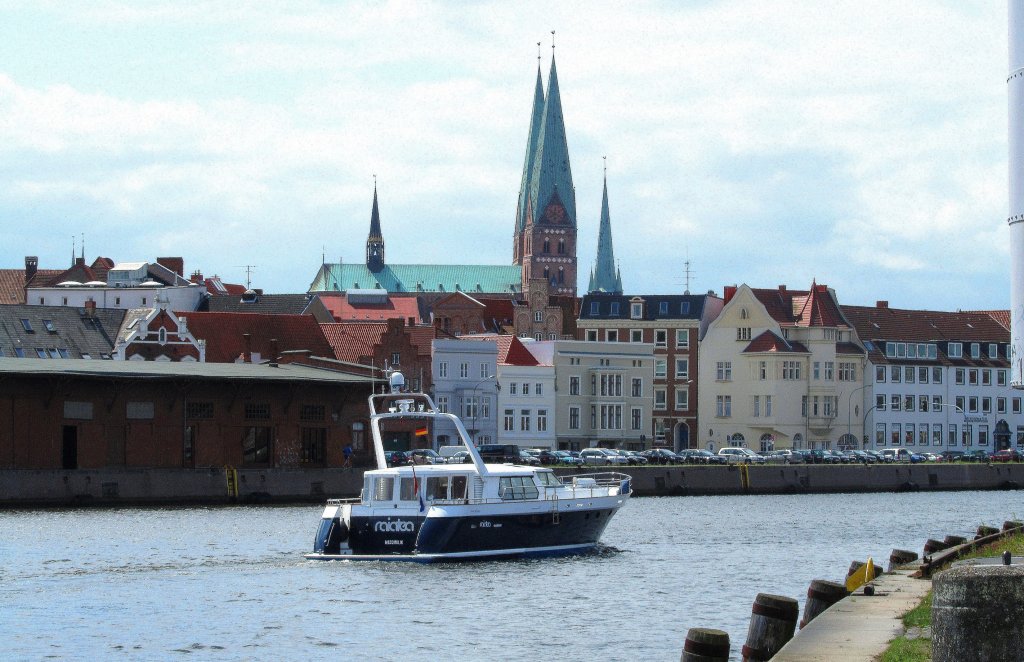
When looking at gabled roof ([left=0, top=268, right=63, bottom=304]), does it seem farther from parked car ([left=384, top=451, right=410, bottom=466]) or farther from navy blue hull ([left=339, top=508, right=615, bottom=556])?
navy blue hull ([left=339, top=508, right=615, bottom=556])

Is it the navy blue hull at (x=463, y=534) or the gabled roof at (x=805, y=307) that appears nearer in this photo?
the navy blue hull at (x=463, y=534)

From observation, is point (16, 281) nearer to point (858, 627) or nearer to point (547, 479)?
point (547, 479)

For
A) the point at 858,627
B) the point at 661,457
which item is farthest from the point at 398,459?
the point at 858,627

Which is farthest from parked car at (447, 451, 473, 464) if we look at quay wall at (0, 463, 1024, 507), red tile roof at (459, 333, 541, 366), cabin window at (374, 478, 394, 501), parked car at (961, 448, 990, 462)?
parked car at (961, 448, 990, 462)

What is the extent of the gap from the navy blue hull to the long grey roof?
35237 mm

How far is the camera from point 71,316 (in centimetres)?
11500

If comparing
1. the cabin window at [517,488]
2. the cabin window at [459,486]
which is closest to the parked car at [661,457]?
the cabin window at [517,488]

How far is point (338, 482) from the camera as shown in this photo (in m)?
83.7

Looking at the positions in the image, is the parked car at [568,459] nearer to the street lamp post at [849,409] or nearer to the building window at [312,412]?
the building window at [312,412]

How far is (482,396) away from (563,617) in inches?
3517

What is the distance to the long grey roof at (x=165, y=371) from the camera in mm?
82562

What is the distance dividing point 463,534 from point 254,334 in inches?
2769

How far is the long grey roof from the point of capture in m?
82.6

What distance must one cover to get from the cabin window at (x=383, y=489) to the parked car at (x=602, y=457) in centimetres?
5402
